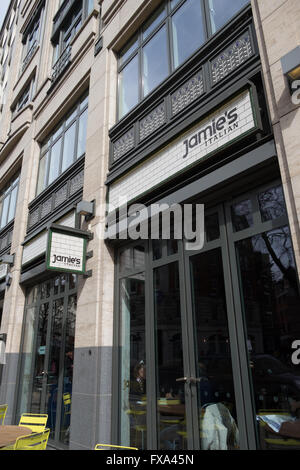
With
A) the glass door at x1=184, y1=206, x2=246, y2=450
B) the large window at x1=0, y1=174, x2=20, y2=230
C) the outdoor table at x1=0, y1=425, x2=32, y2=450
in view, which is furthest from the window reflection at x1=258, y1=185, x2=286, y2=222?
the large window at x1=0, y1=174, x2=20, y2=230

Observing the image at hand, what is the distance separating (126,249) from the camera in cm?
621

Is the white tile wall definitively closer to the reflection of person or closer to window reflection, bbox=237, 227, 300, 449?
window reflection, bbox=237, 227, 300, 449

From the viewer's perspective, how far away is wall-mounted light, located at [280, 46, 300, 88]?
11.4 ft

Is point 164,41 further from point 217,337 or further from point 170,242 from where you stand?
point 217,337

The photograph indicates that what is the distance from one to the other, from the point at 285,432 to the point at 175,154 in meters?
3.90

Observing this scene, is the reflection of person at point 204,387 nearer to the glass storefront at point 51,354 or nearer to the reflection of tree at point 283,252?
the reflection of tree at point 283,252

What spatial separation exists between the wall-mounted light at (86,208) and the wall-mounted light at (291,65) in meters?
4.23

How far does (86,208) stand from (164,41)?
11.6 feet

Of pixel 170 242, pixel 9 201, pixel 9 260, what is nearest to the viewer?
pixel 170 242

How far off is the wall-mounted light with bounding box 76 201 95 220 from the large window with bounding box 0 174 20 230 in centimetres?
624

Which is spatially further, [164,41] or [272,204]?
[164,41]

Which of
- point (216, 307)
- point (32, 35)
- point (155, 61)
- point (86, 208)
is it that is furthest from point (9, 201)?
point (216, 307)

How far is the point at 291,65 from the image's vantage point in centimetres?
353

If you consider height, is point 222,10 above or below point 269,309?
above
